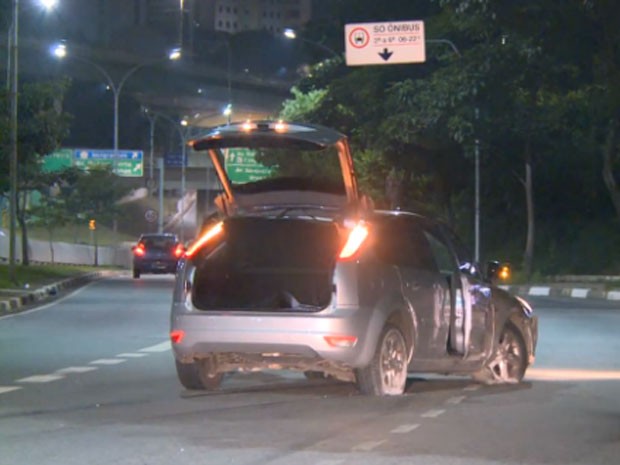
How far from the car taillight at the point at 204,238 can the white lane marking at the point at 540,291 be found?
22.9 m

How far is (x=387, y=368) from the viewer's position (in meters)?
11.4

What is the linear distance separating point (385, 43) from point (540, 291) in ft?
27.3

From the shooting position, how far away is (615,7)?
86.2ft

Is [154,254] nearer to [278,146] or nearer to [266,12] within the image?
[278,146]

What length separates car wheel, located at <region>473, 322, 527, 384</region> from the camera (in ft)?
42.0

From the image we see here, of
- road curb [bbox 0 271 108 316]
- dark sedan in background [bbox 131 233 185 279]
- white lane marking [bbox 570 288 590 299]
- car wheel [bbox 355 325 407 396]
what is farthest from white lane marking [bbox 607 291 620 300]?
car wheel [bbox 355 325 407 396]

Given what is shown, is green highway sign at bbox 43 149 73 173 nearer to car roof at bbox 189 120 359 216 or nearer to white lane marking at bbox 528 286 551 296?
white lane marking at bbox 528 286 551 296

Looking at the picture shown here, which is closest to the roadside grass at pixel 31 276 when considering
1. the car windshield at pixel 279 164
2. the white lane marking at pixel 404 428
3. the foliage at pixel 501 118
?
the car windshield at pixel 279 164

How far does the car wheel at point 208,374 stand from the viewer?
39.0ft

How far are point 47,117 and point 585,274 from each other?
1899 centimetres

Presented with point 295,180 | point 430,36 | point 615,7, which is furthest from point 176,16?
point 295,180

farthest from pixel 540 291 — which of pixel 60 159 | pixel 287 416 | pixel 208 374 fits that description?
pixel 60 159

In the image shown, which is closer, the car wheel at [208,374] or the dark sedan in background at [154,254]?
the car wheel at [208,374]

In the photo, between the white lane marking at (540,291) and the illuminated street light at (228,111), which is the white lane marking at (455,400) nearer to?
the white lane marking at (540,291)
